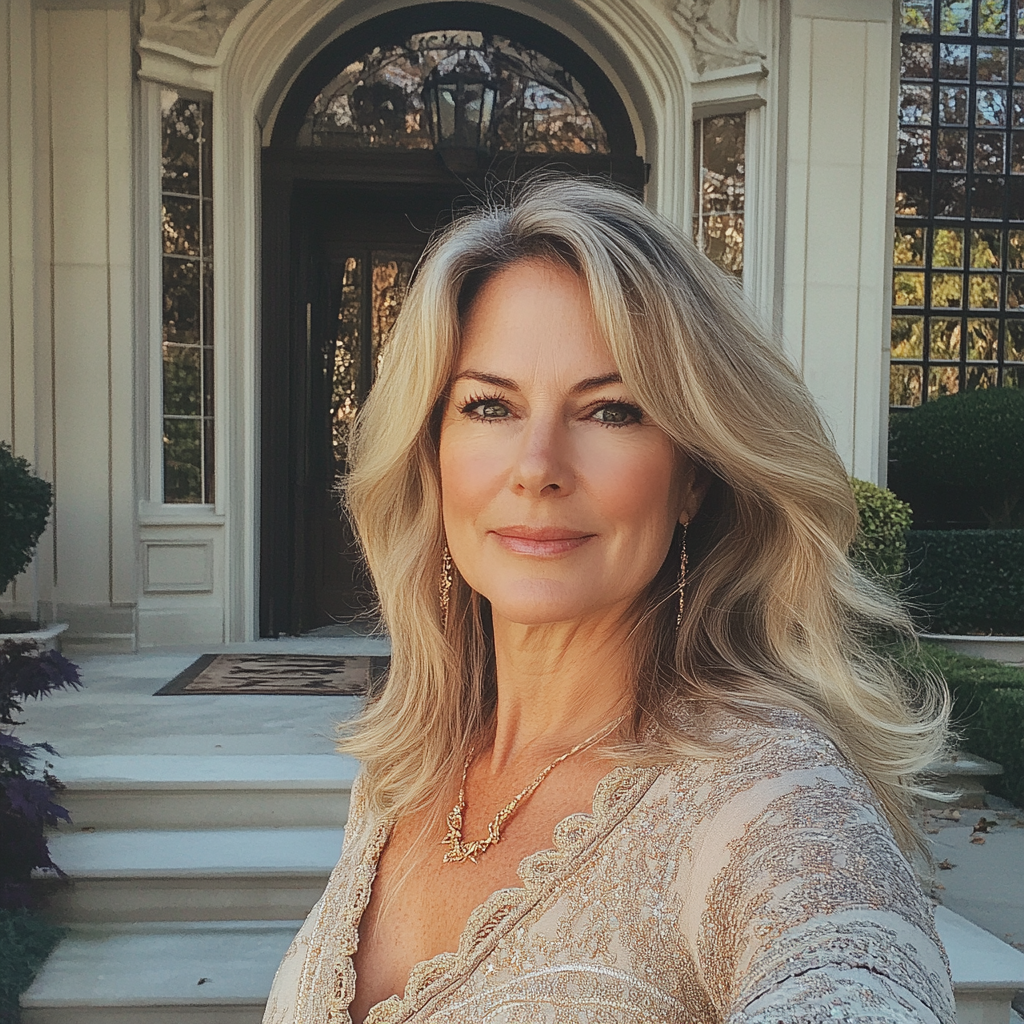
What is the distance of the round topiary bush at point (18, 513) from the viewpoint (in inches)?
248

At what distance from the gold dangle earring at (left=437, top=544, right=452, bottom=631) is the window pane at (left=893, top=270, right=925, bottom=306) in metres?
7.49

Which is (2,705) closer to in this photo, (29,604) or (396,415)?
(396,415)

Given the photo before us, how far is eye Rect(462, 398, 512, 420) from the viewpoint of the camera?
4.48 feet

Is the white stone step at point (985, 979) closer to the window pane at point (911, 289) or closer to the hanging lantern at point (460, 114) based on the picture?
the hanging lantern at point (460, 114)

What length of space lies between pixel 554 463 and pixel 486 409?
147 mm

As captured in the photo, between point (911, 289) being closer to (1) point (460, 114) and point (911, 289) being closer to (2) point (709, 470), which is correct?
(1) point (460, 114)

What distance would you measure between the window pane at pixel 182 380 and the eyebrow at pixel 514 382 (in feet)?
21.5

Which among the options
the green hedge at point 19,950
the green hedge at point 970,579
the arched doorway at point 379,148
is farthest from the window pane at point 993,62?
the green hedge at point 19,950

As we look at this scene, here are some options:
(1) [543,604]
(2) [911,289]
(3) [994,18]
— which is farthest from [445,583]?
(3) [994,18]

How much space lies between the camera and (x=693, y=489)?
1.40m

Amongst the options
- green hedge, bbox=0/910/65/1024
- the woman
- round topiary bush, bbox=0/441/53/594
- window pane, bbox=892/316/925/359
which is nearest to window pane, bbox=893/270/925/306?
window pane, bbox=892/316/925/359

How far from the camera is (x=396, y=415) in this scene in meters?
1.52

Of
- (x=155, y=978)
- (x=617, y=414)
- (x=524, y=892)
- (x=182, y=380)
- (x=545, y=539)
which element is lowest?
(x=155, y=978)

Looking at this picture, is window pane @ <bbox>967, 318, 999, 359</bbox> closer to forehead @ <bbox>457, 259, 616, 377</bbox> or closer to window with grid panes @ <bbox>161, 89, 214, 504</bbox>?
window with grid panes @ <bbox>161, 89, 214, 504</bbox>
